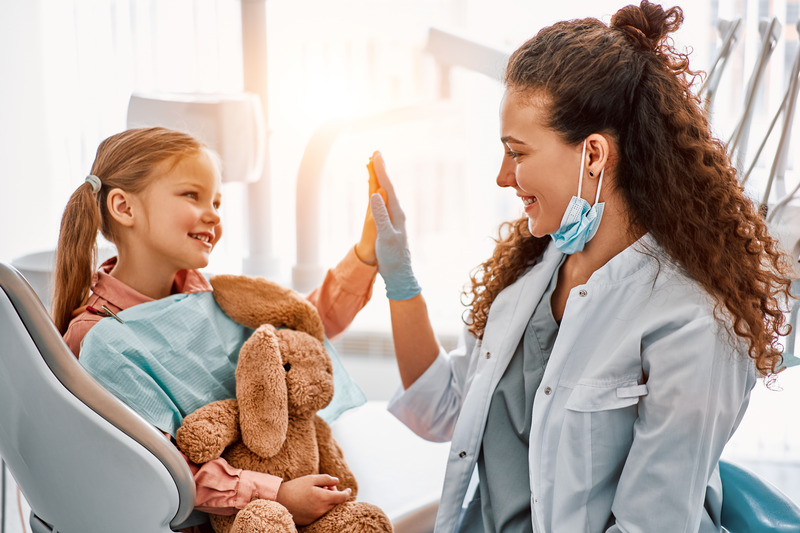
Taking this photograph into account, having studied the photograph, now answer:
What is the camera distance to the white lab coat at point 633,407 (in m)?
1.06

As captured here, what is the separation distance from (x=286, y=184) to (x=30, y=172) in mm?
1055

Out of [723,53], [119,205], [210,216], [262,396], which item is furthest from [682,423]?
[723,53]

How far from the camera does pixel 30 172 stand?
308cm

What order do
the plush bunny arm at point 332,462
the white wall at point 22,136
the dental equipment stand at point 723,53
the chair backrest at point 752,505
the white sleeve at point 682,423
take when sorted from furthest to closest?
the white wall at point 22,136 < the dental equipment stand at point 723,53 < the plush bunny arm at point 332,462 < the chair backrest at point 752,505 < the white sleeve at point 682,423

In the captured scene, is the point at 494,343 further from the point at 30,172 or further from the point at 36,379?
the point at 30,172

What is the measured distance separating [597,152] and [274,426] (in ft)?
2.29

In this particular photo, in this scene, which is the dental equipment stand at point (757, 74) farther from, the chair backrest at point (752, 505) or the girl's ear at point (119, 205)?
the girl's ear at point (119, 205)

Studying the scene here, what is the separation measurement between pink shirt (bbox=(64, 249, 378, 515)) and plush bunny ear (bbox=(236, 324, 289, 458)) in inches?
2.2

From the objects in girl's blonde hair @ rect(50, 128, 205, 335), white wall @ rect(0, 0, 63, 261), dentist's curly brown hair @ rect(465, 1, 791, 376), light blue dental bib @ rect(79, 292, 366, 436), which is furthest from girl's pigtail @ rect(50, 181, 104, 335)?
white wall @ rect(0, 0, 63, 261)

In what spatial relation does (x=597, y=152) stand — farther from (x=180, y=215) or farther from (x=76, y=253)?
(x=76, y=253)

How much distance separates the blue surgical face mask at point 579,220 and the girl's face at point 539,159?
0.6 inches

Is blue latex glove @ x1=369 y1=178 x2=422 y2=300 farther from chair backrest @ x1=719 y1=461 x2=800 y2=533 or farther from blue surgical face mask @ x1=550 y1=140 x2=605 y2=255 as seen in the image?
chair backrest @ x1=719 y1=461 x2=800 y2=533

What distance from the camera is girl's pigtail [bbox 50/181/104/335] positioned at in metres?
1.33

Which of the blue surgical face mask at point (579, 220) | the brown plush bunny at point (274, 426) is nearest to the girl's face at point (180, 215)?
the brown plush bunny at point (274, 426)
